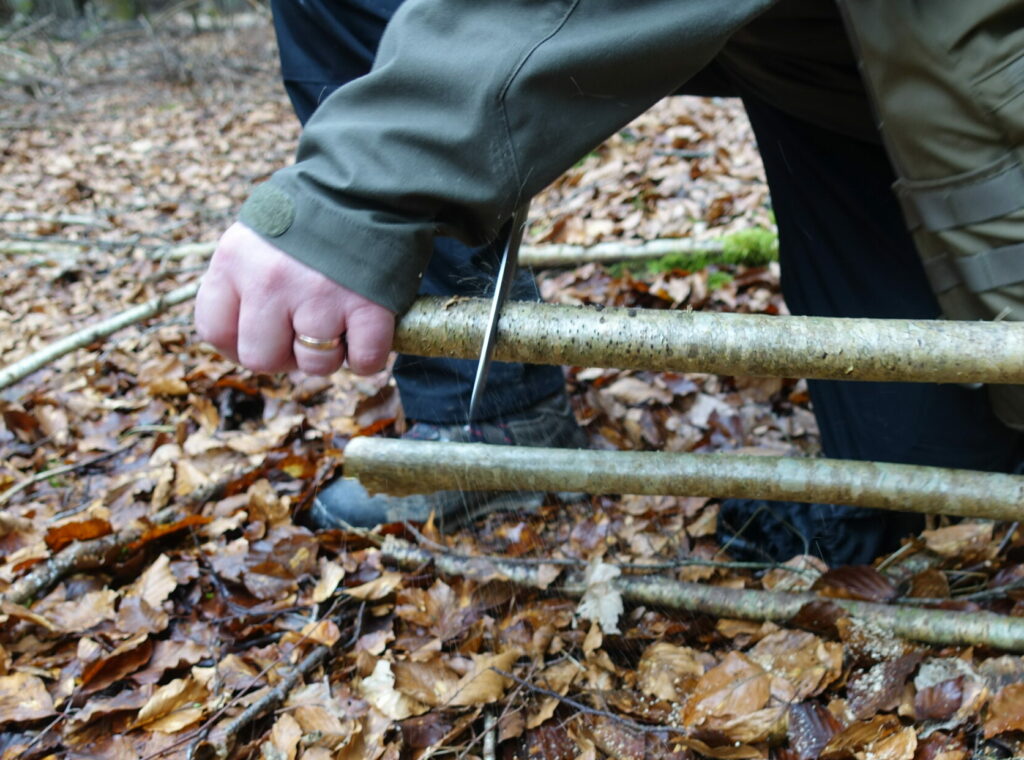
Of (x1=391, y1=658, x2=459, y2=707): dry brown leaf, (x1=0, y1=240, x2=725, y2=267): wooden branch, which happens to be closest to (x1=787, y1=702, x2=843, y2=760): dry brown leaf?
(x1=391, y1=658, x2=459, y2=707): dry brown leaf

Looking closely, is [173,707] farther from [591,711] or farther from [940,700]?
[940,700]

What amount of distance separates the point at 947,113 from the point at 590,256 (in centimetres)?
210

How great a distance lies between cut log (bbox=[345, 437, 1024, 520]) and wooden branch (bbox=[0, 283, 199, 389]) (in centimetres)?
185

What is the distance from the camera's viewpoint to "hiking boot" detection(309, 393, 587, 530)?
2105 millimetres

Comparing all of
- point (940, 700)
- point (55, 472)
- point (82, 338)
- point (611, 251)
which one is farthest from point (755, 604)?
point (82, 338)

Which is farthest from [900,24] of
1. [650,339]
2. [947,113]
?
[650,339]

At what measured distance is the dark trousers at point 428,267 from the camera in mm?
1829

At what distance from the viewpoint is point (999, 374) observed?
115 centimetres

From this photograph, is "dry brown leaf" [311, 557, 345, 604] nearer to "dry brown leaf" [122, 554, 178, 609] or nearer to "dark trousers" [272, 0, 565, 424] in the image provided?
"dry brown leaf" [122, 554, 178, 609]

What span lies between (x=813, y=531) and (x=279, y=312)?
1.46 m

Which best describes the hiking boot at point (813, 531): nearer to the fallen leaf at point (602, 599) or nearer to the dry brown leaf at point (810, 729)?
the fallen leaf at point (602, 599)

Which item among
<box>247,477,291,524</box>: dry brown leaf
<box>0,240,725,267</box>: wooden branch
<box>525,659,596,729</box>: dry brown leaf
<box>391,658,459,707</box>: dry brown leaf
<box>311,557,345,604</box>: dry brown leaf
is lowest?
<box>247,477,291,524</box>: dry brown leaf

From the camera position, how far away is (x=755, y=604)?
1.62m

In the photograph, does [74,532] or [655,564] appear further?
[74,532]
